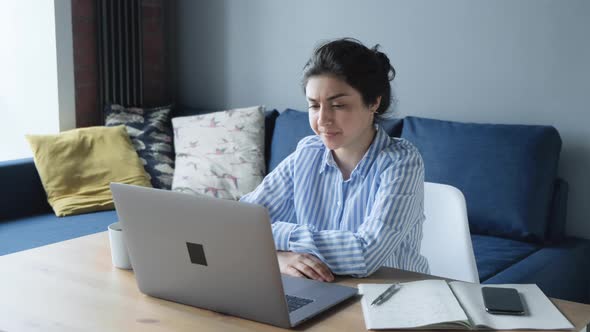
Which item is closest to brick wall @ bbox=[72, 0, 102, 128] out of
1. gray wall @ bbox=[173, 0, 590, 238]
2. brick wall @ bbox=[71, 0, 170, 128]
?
brick wall @ bbox=[71, 0, 170, 128]

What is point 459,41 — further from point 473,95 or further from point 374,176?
point 374,176

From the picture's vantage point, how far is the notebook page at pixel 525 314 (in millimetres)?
1231

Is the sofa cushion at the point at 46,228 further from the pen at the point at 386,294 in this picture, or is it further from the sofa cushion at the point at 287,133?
the pen at the point at 386,294

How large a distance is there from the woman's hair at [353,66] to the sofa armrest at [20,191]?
187 centimetres

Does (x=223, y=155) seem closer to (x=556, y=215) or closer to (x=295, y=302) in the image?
(x=556, y=215)

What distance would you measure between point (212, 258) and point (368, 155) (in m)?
0.59

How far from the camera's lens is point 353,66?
1.75 m

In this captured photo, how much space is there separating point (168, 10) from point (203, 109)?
0.56 m

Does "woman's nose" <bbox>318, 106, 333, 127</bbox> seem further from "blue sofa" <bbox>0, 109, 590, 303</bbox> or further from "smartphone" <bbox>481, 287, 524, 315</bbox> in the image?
"blue sofa" <bbox>0, 109, 590, 303</bbox>

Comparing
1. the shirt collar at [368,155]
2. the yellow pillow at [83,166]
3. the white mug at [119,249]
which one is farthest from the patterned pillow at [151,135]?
the white mug at [119,249]

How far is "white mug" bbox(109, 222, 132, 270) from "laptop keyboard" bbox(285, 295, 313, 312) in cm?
39

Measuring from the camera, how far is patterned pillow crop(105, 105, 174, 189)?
355 cm

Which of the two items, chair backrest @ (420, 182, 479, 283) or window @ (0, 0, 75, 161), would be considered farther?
window @ (0, 0, 75, 161)

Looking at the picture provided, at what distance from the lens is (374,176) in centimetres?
173
